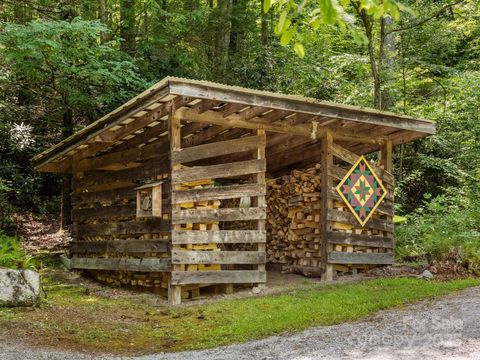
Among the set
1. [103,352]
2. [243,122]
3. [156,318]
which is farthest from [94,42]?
[103,352]

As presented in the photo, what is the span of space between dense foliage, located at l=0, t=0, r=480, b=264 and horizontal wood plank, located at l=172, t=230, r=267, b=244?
13.4 feet

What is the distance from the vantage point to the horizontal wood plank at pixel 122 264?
8195 millimetres

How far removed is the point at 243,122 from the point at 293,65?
24.0 feet

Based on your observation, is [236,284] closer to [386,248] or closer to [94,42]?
[386,248]

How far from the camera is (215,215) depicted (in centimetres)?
834

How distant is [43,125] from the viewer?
54.3 feet

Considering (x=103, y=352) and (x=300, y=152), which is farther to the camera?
(x=300, y=152)

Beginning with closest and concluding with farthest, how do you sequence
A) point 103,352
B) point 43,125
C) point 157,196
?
point 103,352 → point 157,196 → point 43,125

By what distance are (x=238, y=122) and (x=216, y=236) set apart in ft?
6.29

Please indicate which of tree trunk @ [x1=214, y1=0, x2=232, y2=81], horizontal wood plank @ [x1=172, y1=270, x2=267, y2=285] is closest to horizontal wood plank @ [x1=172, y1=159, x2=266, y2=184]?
horizontal wood plank @ [x1=172, y1=270, x2=267, y2=285]

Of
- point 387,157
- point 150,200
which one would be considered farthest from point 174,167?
point 387,157

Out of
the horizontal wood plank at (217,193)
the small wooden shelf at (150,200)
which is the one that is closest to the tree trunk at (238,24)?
the horizontal wood plank at (217,193)

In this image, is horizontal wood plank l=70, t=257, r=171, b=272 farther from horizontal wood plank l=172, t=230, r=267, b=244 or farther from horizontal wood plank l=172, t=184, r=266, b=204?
horizontal wood plank l=172, t=184, r=266, b=204

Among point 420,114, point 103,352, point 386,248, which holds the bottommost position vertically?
point 103,352
